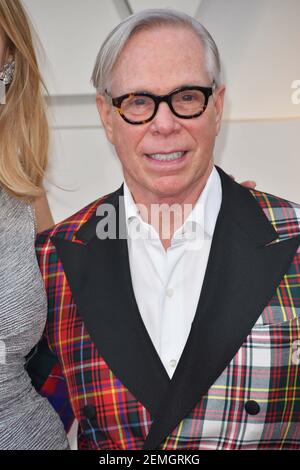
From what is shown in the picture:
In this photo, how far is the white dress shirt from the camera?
1.22 metres

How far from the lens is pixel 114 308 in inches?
48.6

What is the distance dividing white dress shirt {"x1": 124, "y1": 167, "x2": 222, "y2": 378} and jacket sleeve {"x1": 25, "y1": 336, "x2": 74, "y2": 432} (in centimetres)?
26

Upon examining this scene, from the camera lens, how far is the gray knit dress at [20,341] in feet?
4.10

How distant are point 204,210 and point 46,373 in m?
0.48

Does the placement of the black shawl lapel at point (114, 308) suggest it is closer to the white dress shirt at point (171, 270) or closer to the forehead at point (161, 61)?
the white dress shirt at point (171, 270)

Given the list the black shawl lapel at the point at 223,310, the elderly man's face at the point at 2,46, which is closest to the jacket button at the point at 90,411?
the black shawl lapel at the point at 223,310

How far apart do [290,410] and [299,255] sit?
0.91 feet

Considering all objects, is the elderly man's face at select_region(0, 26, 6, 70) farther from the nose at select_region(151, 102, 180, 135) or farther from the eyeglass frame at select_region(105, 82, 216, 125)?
the nose at select_region(151, 102, 180, 135)

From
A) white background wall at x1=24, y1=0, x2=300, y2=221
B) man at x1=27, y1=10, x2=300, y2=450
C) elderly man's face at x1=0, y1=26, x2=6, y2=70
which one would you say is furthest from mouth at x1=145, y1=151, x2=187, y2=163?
elderly man's face at x1=0, y1=26, x2=6, y2=70

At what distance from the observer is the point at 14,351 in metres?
1.27
